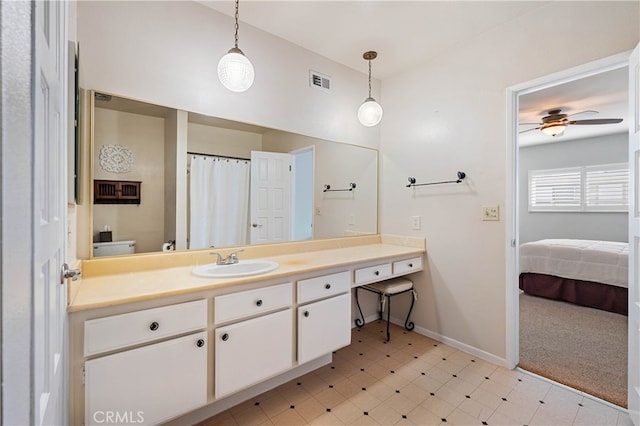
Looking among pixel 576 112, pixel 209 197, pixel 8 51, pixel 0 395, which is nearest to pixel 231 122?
pixel 209 197

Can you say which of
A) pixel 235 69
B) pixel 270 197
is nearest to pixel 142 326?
pixel 270 197

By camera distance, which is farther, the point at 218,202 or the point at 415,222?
the point at 415,222

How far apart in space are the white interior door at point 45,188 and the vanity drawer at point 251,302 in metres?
0.75

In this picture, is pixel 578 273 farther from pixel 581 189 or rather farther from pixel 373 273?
pixel 373 273

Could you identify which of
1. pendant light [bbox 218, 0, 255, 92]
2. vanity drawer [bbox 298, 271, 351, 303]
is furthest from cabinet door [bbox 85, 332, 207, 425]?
pendant light [bbox 218, 0, 255, 92]

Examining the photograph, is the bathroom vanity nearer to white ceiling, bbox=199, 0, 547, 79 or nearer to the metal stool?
the metal stool

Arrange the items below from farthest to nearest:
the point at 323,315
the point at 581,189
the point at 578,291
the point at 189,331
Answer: the point at 581,189
the point at 578,291
the point at 323,315
the point at 189,331

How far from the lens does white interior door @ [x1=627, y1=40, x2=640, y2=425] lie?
150 cm

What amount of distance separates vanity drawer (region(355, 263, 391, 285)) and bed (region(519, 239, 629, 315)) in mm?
2755

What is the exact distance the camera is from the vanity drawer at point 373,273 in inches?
86.1

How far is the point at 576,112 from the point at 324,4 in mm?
3768

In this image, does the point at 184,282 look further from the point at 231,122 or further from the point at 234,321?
the point at 231,122

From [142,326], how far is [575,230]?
6.80 meters

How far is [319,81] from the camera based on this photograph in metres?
2.59
